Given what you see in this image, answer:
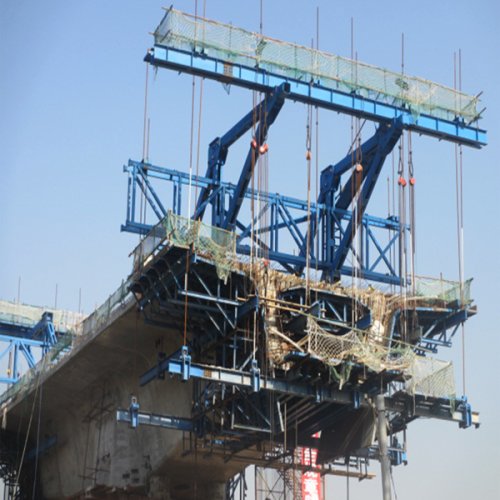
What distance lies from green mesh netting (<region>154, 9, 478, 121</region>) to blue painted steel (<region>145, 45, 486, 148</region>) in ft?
0.88

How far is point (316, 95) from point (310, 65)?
1.34m

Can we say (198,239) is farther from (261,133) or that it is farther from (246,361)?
(261,133)

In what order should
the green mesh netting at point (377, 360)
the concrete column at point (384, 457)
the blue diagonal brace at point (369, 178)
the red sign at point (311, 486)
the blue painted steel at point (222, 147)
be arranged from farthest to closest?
the red sign at point (311, 486) → the blue diagonal brace at point (369, 178) → the blue painted steel at point (222, 147) → the green mesh netting at point (377, 360) → the concrete column at point (384, 457)

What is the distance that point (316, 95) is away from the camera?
47.6m

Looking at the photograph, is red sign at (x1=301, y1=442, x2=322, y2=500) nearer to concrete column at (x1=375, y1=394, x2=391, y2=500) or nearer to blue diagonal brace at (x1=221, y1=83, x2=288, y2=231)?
blue diagonal brace at (x1=221, y1=83, x2=288, y2=231)

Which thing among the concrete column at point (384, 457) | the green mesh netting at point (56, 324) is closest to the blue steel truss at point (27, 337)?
the green mesh netting at point (56, 324)

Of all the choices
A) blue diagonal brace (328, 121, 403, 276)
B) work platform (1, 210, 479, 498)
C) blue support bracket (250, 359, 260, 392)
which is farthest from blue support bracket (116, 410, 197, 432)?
blue diagonal brace (328, 121, 403, 276)

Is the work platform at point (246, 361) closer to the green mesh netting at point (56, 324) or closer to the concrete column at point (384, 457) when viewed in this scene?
the green mesh netting at point (56, 324)

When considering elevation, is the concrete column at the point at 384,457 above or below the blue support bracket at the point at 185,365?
below

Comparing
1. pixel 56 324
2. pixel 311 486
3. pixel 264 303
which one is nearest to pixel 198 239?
pixel 264 303

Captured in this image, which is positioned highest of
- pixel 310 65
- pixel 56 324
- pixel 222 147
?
pixel 310 65

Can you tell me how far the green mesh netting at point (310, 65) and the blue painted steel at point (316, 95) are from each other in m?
0.27

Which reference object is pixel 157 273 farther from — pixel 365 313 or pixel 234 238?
pixel 365 313

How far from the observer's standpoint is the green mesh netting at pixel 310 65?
148ft
